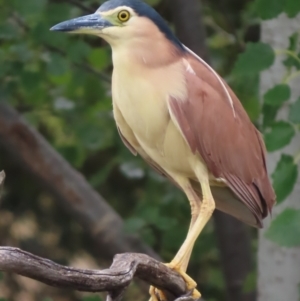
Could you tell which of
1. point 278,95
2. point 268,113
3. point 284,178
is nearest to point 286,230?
point 284,178

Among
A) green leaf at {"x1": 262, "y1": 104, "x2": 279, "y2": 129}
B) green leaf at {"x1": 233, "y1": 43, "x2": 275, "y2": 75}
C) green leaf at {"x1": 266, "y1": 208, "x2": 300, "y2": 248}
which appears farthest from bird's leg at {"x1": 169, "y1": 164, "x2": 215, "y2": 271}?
green leaf at {"x1": 262, "y1": 104, "x2": 279, "y2": 129}

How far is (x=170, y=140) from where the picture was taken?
8.20ft

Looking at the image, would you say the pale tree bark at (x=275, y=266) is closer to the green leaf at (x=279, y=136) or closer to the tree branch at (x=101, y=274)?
the green leaf at (x=279, y=136)

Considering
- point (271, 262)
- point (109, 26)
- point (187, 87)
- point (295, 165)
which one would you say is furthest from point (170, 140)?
point (271, 262)

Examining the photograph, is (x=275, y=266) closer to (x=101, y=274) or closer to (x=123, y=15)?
(x=123, y=15)

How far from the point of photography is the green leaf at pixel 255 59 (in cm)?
297

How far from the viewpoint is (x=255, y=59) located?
299 cm

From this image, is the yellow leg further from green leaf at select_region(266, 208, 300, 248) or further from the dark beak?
the dark beak

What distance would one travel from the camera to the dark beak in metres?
2.38

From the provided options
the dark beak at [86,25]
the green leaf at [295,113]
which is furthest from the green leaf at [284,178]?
the dark beak at [86,25]

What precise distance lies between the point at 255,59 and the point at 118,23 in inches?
29.1

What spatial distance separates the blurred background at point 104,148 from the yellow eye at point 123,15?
689 mm

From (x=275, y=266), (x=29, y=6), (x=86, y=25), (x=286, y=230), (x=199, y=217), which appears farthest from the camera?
(x=275, y=266)

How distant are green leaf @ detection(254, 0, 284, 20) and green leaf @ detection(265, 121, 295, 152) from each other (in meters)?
0.37
